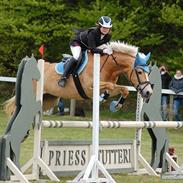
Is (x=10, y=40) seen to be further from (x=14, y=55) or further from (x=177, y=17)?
(x=177, y=17)

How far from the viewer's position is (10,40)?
917 inches

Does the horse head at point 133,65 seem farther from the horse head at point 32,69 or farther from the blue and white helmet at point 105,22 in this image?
the horse head at point 32,69

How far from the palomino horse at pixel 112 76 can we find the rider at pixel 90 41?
0.13 metres

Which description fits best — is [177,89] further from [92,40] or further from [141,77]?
[92,40]

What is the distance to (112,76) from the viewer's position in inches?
390

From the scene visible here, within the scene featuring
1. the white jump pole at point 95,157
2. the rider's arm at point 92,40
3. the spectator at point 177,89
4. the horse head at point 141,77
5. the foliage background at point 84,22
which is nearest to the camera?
the white jump pole at point 95,157

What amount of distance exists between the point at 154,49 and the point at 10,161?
1501 centimetres

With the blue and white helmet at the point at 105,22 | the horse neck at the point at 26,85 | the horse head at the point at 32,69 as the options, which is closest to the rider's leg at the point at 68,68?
the blue and white helmet at the point at 105,22

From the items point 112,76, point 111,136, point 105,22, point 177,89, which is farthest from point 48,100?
point 177,89

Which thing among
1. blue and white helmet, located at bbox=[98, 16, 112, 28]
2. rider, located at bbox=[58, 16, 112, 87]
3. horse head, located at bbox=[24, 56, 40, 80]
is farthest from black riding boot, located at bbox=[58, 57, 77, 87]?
horse head, located at bbox=[24, 56, 40, 80]

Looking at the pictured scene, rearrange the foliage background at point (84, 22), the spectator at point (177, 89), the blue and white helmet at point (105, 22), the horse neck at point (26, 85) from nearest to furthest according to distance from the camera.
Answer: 1. the horse neck at point (26, 85)
2. the blue and white helmet at point (105, 22)
3. the spectator at point (177, 89)
4. the foliage background at point (84, 22)

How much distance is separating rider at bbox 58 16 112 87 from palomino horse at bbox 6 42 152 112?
13cm

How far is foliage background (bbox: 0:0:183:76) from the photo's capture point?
2130 centimetres

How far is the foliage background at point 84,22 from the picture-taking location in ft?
69.9
